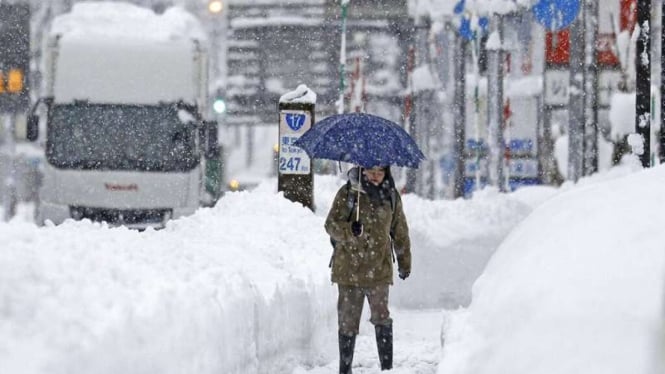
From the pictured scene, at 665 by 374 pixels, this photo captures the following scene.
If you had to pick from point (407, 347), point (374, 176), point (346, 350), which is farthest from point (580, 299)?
point (407, 347)

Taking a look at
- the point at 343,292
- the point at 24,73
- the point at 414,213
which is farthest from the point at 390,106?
the point at 343,292

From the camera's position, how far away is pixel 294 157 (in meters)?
17.0

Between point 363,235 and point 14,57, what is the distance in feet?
50.5

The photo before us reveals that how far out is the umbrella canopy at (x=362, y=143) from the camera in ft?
30.8

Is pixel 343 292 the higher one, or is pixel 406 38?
pixel 406 38

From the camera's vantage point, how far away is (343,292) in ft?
31.0

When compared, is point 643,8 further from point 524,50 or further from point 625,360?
point 524,50

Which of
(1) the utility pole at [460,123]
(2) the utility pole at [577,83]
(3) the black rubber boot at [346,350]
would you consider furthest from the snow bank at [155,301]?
(1) the utility pole at [460,123]

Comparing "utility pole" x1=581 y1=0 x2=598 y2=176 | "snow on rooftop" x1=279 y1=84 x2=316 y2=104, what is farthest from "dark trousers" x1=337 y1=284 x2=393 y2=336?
"utility pole" x1=581 y1=0 x2=598 y2=176

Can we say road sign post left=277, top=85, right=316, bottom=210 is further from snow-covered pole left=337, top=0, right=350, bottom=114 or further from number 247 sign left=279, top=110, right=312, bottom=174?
snow-covered pole left=337, top=0, right=350, bottom=114

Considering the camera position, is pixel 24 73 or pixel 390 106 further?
pixel 390 106

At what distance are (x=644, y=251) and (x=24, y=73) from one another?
19.5 m

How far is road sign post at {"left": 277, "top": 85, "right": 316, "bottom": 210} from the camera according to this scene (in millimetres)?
16906

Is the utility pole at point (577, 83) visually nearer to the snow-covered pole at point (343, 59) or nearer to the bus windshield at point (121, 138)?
the snow-covered pole at point (343, 59)
